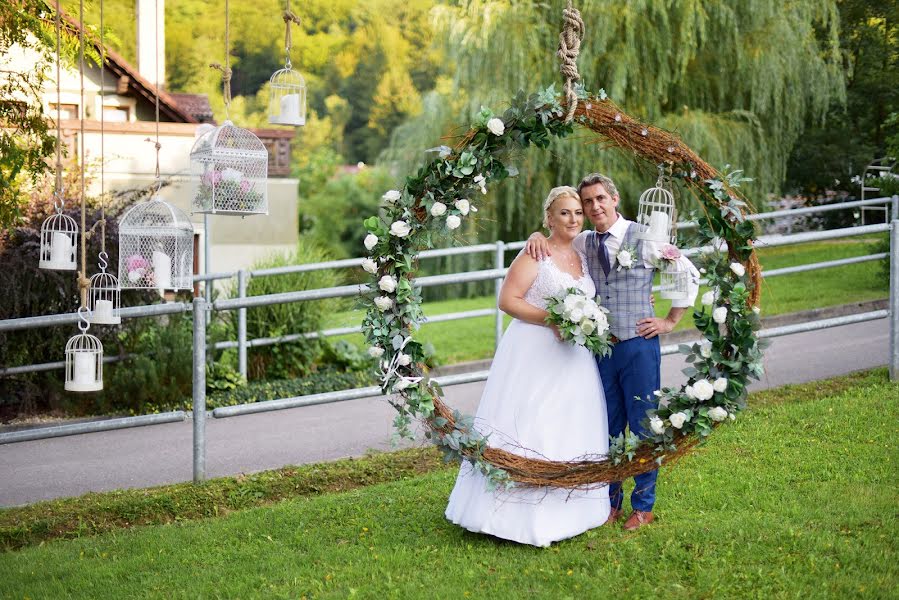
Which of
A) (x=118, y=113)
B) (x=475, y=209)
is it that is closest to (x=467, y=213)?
(x=475, y=209)

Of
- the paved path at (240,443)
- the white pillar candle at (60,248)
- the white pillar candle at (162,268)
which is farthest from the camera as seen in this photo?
the paved path at (240,443)

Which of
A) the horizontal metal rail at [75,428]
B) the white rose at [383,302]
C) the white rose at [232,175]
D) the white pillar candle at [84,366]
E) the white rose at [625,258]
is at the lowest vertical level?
the horizontal metal rail at [75,428]

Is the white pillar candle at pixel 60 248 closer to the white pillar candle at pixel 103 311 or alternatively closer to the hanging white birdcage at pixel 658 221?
the white pillar candle at pixel 103 311

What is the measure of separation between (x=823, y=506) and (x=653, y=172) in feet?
6.41

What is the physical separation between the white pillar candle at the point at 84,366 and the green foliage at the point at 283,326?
15.3 feet

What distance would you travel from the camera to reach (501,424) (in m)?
5.19

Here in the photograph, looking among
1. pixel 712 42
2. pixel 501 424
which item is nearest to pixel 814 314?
pixel 712 42

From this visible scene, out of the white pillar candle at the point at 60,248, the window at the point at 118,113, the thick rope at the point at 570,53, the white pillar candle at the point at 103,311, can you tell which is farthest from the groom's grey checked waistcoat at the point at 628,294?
the window at the point at 118,113

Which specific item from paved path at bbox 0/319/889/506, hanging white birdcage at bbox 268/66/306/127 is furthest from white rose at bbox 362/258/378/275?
paved path at bbox 0/319/889/506

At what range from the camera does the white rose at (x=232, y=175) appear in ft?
20.1

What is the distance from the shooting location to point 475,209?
524cm

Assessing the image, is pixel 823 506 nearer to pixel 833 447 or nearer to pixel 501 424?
pixel 833 447

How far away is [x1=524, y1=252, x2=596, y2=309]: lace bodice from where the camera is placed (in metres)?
5.24

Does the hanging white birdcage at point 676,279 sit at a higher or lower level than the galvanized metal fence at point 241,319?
higher
